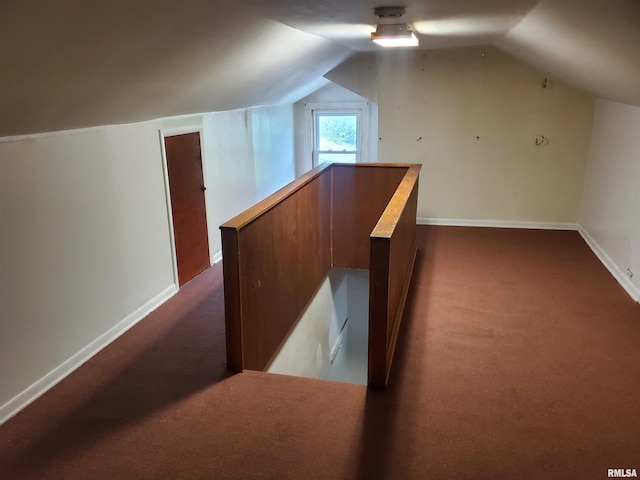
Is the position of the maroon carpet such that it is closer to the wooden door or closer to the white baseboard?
the white baseboard

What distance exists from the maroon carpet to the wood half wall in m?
0.27

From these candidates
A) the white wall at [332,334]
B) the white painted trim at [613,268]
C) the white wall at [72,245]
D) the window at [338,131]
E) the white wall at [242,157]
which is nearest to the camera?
the white wall at [72,245]

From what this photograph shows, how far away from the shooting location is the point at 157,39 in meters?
2.53

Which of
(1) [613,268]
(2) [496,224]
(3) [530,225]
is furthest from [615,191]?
(2) [496,224]

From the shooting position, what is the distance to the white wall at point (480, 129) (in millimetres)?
5637

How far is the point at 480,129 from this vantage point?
588cm

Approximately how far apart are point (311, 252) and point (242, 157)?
1708mm

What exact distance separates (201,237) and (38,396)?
219 centimetres

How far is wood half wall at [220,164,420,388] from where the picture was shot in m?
2.85

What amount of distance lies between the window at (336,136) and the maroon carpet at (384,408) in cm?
399

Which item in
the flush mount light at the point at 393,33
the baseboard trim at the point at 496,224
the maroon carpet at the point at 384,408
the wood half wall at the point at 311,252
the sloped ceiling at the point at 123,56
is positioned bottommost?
the maroon carpet at the point at 384,408

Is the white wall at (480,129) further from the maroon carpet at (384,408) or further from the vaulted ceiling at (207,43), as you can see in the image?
the maroon carpet at (384,408)

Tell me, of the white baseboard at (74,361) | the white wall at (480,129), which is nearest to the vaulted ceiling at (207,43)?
the white wall at (480,129)

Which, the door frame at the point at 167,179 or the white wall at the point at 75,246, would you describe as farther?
the door frame at the point at 167,179
